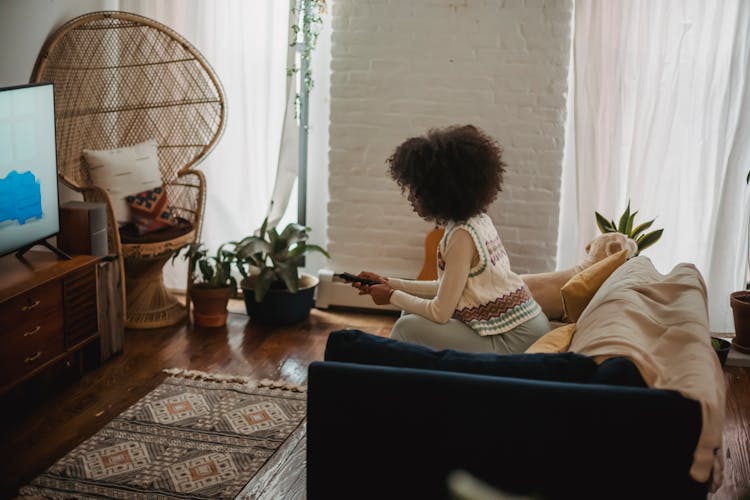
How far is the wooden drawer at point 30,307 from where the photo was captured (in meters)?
3.26

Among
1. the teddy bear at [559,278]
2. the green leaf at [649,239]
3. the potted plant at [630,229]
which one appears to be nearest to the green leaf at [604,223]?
the potted plant at [630,229]

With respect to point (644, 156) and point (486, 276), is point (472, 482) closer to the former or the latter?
point (486, 276)

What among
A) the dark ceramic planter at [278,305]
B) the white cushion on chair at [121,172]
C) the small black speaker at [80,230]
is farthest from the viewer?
the dark ceramic planter at [278,305]

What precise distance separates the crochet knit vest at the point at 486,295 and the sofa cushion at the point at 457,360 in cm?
72

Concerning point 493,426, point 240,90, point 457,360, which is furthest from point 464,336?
point 240,90

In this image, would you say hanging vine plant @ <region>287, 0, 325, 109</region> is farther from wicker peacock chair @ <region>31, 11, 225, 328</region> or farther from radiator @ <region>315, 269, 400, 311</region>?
radiator @ <region>315, 269, 400, 311</region>

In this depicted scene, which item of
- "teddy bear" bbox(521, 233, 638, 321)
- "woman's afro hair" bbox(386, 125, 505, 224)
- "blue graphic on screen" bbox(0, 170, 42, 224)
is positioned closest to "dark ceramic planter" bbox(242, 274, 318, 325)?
"blue graphic on screen" bbox(0, 170, 42, 224)

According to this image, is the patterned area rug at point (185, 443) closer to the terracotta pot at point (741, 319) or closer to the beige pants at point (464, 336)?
the beige pants at point (464, 336)

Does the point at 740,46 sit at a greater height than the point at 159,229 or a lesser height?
greater

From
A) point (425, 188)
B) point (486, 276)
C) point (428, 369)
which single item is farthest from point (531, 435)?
point (425, 188)

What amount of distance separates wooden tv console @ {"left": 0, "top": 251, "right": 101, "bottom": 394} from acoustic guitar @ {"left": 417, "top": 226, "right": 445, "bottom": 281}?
1608 mm

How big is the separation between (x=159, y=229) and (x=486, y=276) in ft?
7.13

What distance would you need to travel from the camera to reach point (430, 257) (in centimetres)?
453

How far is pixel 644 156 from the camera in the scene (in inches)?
176
